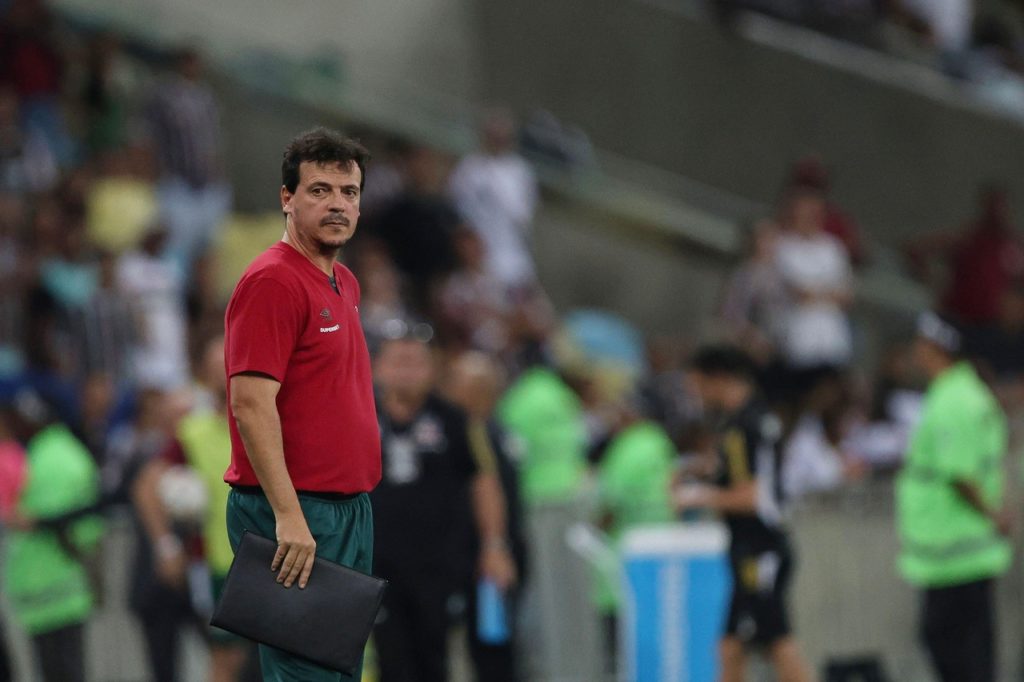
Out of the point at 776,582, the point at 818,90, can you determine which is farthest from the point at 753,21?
the point at 776,582

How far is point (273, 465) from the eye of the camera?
601 centimetres

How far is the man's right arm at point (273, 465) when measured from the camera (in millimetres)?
6004

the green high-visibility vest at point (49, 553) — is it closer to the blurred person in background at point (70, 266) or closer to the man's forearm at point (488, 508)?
the man's forearm at point (488, 508)

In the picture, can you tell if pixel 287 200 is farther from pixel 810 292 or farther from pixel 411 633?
pixel 810 292

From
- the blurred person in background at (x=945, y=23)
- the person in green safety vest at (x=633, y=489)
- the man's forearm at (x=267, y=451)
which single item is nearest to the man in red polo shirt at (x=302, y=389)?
the man's forearm at (x=267, y=451)

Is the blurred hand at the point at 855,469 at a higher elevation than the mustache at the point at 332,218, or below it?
below

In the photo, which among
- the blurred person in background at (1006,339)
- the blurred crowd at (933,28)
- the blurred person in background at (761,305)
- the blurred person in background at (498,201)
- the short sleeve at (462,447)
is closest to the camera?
the short sleeve at (462,447)

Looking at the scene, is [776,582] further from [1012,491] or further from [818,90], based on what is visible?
[818,90]

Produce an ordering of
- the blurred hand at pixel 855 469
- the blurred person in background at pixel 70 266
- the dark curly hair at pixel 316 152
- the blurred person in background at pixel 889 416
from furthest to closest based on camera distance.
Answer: the blurred person in background at pixel 889 416 < the blurred person in background at pixel 70 266 < the blurred hand at pixel 855 469 < the dark curly hair at pixel 316 152

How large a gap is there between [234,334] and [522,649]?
721 centimetres

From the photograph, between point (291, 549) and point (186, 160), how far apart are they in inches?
479

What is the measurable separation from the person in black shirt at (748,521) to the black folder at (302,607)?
17.3ft

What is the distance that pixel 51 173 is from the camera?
17250mm

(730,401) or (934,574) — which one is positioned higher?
(730,401)
